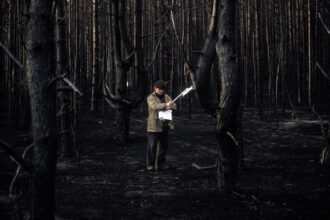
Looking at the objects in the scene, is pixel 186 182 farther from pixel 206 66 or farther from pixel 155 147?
pixel 206 66

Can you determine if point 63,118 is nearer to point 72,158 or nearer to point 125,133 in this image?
point 72,158

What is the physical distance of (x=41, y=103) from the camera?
240cm

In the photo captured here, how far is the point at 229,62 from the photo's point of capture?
14.8 feet

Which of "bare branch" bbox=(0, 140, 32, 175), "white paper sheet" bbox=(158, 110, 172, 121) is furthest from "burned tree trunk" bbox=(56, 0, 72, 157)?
"bare branch" bbox=(0, 140, 32, 175)

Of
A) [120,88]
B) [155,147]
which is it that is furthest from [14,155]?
[120,88]

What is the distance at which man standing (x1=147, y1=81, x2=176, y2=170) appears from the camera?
661 centimetres

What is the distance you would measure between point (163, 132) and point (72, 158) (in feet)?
7.93

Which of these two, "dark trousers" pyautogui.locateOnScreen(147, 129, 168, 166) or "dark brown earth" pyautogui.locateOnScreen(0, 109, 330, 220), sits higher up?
"dark trousers" pyautogui.locateOnScreen(147, 129, 168, 166)

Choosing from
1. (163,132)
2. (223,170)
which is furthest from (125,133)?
(223,170)

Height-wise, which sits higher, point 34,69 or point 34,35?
point 34,35

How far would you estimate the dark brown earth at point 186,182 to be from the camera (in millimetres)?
4312

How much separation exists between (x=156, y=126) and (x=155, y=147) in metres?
0.45

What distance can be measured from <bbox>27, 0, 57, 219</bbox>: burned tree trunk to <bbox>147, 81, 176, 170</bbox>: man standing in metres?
4.11

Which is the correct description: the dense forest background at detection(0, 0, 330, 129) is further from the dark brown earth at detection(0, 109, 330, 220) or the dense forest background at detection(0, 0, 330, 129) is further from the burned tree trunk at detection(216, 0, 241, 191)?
the burned tree trunk at detection(216, 0, 241, 191)
